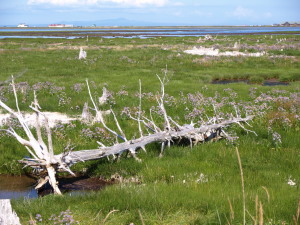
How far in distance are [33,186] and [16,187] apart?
43cm

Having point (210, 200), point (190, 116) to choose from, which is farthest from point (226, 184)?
point (190, 116)

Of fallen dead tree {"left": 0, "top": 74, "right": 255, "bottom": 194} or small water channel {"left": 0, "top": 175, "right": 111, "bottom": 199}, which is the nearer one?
fallen dead tree {"left": 0, "top": 74, "right": 255, "bottom": 194}

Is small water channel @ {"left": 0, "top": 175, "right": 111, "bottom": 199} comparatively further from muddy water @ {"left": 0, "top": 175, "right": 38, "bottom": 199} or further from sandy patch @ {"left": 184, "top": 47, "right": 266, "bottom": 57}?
sandy patch @ {"left": 184, "top": 47, "right": 266, "bottom": 57}

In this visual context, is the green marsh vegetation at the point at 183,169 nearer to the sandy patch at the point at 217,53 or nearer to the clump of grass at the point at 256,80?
the clump of grass at the point at 256,80

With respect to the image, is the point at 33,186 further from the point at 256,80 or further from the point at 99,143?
the point at 256,80

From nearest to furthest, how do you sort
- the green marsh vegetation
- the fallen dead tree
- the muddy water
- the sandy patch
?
the green marsh vegetation → the fallen dead tree → the muddy water → the sandy patch

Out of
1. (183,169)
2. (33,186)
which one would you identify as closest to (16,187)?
(33,186)

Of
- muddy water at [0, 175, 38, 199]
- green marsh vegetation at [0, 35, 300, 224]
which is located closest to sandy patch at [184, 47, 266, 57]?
green marsh vegetation at [0, 35, 300, 224]

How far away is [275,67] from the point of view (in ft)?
110

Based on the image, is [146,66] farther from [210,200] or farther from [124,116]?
[210,200]

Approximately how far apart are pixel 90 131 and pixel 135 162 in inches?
123

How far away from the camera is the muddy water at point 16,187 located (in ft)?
28.8

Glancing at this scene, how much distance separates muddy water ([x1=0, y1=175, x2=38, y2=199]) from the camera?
8.78m

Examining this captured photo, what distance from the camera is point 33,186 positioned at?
9352mm
